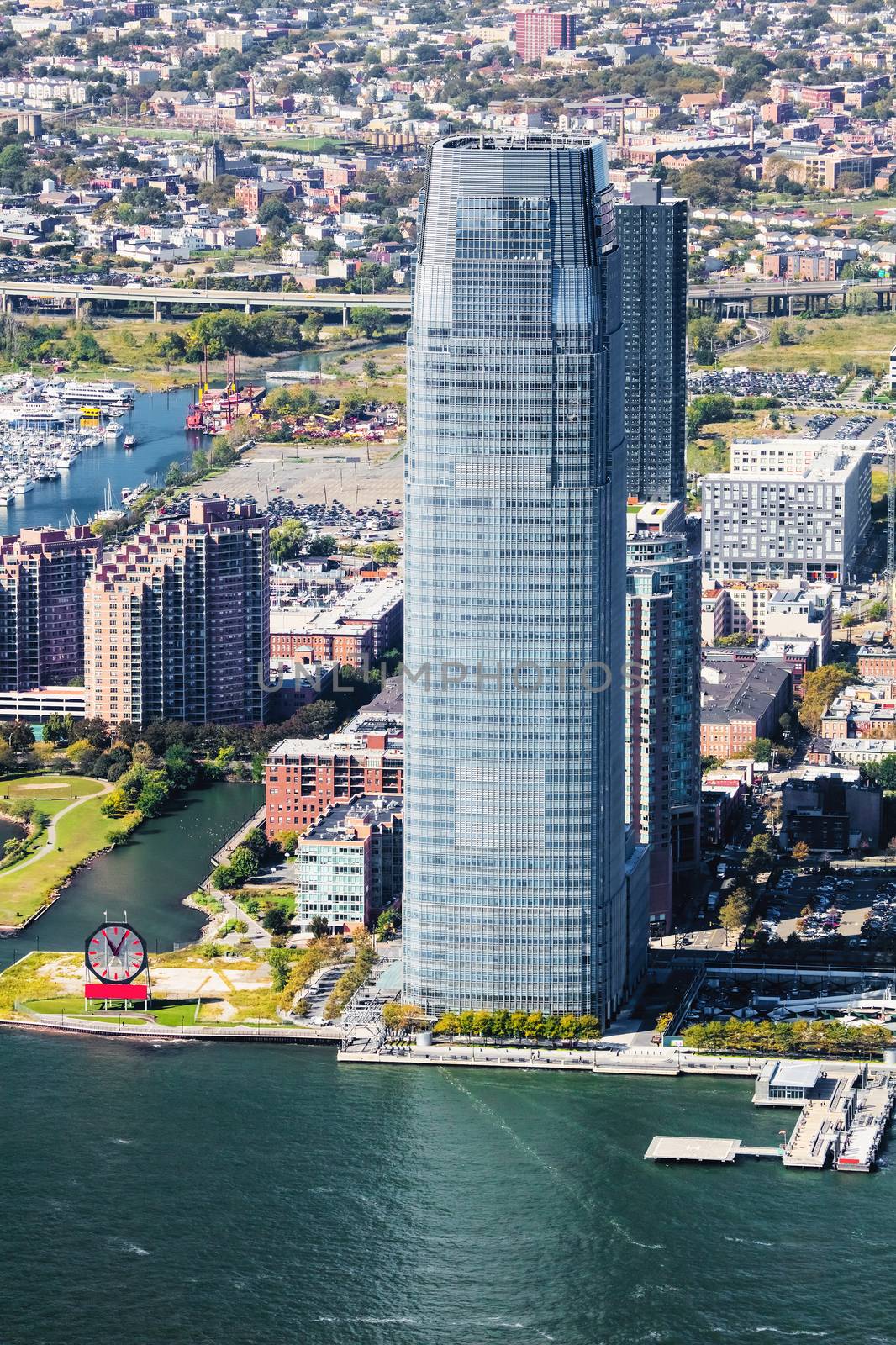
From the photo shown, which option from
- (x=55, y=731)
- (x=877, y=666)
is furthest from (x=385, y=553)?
(x=55, y=731)

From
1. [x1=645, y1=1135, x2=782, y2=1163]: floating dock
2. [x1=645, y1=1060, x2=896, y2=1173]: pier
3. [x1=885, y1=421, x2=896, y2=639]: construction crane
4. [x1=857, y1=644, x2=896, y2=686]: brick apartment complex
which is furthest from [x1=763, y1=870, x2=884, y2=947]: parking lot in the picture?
[x1=885, y1=421, x2=896, y2=639]: construction crane

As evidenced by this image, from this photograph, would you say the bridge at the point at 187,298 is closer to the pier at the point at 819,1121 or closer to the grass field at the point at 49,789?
the grass field at the point at 49,789

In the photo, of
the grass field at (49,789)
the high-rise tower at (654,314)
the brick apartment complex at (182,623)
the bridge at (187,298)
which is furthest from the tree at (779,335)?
the grass field at (49,789)

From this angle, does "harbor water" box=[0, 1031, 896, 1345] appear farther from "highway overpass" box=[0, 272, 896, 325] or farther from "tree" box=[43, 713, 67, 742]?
"highway overpass" box=[0, 272, 896, 325]

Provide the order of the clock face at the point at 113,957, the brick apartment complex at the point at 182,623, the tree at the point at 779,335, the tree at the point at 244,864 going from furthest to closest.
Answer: the tree at the point at 779,335 → the brick apartment complex at the point at 182,623 → the tree at the point at 244,864 → the clock face at the point at 113,957

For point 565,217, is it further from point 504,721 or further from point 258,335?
point 258,335
